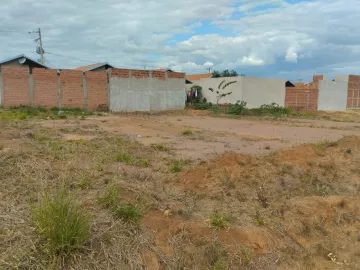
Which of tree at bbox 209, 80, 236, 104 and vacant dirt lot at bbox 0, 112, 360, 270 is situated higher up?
tree at bbox 209, 80, 236, 104

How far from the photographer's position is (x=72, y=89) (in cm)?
2216

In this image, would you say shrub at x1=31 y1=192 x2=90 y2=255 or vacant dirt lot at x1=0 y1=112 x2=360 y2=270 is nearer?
shrub at x1=31 y1=192 x2=90 y2=255

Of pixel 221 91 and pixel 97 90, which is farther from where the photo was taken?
pixel 221 91

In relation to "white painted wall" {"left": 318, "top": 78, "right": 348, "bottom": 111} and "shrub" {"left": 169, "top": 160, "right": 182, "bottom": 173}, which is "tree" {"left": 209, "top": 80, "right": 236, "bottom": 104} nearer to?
"white painted wall" {"left": 318, "top": 78, "right": 348, "bottom": 111}

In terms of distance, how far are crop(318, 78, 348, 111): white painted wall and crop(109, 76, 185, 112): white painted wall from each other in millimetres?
14082

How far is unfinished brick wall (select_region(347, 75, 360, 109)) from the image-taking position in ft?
115

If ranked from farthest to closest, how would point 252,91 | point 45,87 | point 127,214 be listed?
point 252,91, point 45,87, point 127,214

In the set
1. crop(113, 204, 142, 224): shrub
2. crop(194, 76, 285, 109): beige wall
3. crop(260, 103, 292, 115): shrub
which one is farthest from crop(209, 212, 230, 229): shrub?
crop(194, 76, 285, 109): beige wall

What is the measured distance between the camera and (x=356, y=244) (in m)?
3.93

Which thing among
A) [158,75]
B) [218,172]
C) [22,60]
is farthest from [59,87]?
[218,172]

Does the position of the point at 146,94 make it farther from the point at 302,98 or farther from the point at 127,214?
the point at 127,214

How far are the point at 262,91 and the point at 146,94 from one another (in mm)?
10478

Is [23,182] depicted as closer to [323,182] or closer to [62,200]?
[62,200]

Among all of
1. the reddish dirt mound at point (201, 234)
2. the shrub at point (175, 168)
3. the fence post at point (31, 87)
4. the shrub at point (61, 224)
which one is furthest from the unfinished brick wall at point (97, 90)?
the shrub at point (61, 224)
